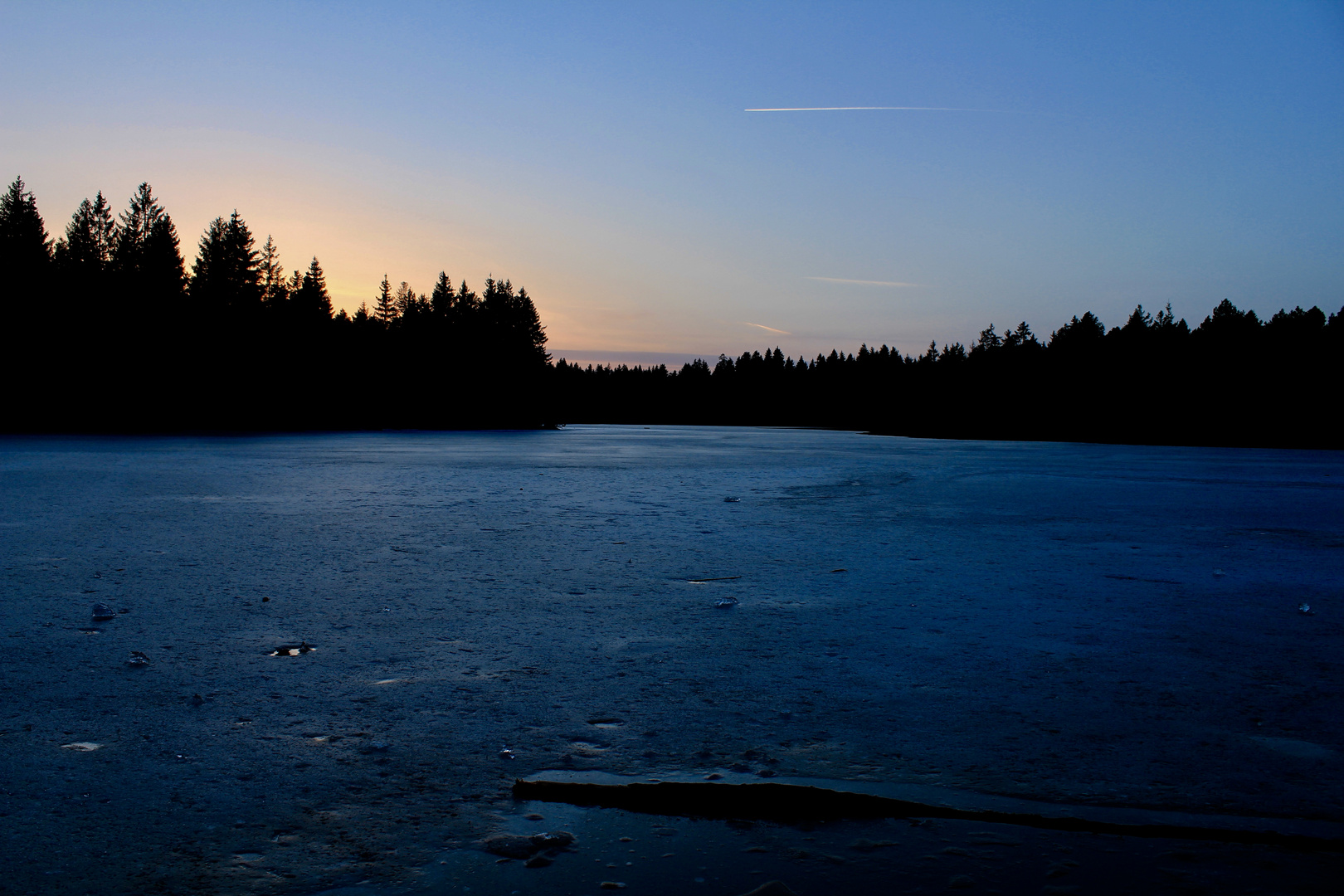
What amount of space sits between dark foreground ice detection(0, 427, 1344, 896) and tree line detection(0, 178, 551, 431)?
46.5 metres

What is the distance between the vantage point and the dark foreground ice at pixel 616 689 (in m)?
2.59

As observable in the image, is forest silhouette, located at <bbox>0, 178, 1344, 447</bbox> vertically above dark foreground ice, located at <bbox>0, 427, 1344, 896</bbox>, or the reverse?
forest silhouette, located at <bbox>0, 178, 1344, 447</bbox>

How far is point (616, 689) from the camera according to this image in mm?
4137

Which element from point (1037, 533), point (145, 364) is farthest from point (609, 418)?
point (1037, 533)

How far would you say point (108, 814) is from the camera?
2756 millimetres

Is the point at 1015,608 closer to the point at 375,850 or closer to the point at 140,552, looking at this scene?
the point at 375,850

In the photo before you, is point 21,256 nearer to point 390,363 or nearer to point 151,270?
point 151,270

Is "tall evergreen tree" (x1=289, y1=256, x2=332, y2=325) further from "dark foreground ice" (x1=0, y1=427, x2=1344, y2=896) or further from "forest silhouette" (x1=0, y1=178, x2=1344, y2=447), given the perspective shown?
"dark foreground ice" (x1=0, y1=427, x2=1344, y2=896)

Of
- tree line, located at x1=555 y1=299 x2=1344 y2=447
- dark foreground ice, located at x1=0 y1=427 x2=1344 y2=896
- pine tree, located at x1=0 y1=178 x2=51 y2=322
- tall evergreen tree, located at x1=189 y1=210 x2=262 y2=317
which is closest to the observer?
dark foreground ice, located at x1=0 y1=427 x2=1344 y2=896

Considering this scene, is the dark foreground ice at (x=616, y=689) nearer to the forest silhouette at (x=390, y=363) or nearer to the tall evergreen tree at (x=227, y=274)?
the forest silhouette at (x=390, y=363)

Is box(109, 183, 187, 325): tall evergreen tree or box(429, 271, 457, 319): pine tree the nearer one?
box(109, 183, 187, 325): tall evergreen tree

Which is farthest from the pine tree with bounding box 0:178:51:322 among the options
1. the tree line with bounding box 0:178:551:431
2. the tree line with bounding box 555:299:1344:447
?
the tree line with bounding box 555:299:1344:447

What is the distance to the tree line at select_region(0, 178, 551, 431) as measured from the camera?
155 feet

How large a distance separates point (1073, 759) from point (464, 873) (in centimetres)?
247
